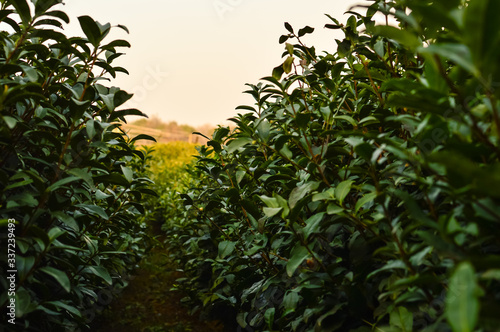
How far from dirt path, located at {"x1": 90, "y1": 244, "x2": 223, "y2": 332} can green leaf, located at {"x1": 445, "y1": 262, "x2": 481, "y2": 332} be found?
3504mm

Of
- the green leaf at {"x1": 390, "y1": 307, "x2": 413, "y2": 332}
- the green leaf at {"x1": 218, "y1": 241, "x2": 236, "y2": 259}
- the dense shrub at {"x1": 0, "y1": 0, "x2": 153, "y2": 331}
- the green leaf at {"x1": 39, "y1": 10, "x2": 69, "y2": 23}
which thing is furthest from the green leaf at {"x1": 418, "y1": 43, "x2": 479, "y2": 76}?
the green leaf at {"x1": 218, "y1": 241, "x2": 236, "y2": 259}

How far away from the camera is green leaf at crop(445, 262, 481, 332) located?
0.63 meters

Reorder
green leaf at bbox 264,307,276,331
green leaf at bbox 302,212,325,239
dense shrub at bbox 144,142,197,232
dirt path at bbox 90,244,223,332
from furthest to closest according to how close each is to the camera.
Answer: dense shrub at bbox 144,142,197,232 → dirt path at bbox 90,244,223,332 → green leaf at bbox 264,307,276,331 → green leaf at bbox 302,212,325,239

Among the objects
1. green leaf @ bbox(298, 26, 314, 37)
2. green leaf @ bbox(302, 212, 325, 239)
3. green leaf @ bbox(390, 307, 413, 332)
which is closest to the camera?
green leaf @ bbox(390, 307, 413, 332)

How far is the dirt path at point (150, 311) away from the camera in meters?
4.00

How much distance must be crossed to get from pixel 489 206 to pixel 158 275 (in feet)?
18.4

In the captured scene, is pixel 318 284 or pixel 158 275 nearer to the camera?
pixel 318 284

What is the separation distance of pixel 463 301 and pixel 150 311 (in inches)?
177

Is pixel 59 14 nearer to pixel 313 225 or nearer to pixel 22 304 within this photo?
pixel 22 304

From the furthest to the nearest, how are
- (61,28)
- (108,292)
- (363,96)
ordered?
(108,292)
(363,96)
(61,28)

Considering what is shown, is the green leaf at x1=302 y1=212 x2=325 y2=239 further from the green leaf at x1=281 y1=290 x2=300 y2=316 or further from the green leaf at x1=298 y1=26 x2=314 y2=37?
the green leaf at x1=298 y1=26 x2=314 y2=37

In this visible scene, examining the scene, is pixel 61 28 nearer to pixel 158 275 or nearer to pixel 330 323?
pixel 330 323

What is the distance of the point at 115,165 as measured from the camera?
2.25 metres

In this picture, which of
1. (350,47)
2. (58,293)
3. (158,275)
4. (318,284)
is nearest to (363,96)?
(350,47)
